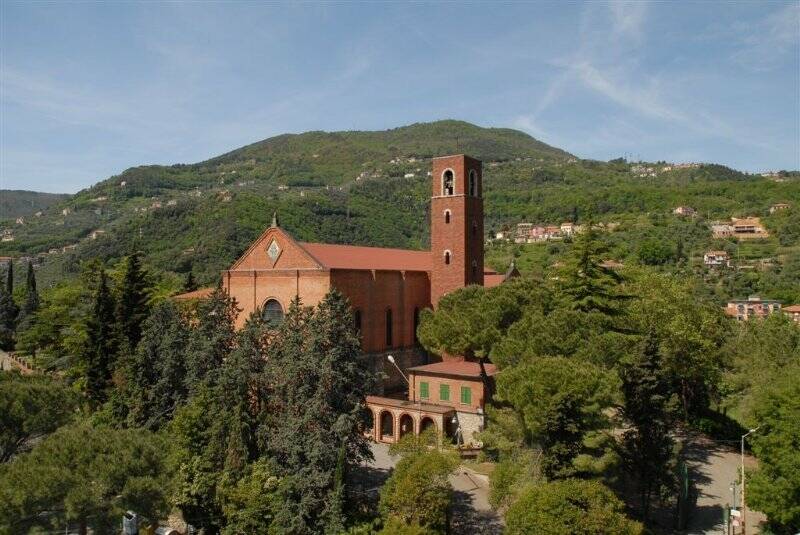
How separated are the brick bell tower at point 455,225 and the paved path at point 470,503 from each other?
1392 cm

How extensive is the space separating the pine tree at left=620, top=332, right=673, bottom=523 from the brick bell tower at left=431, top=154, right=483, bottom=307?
55.7 ft

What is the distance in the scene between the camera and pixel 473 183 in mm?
39656

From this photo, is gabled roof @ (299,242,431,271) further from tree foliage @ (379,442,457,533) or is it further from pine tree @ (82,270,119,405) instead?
tree foliage @ (379,442,457,533)

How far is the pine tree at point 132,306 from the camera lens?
123 ft

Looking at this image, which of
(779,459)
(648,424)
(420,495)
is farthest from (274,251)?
(779,459)

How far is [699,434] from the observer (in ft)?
110

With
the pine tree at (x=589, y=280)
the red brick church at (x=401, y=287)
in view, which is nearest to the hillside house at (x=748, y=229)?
the red brick church at (x=401, y=287)

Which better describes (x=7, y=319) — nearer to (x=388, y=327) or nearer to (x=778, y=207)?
(x=388, y=327)

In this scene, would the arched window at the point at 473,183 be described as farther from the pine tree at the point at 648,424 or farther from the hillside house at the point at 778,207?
the hillside house at the point at 778,207

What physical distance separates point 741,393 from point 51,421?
3613cm

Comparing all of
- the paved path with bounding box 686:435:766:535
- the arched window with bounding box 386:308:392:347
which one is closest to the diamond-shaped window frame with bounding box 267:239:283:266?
the arched window with bounding box 386:308:392:347

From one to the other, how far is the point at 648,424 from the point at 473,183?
867 inches

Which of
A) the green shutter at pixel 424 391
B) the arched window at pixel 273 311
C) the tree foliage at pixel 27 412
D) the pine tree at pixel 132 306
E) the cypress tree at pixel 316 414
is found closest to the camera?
the cypress tree at pixel 316 414

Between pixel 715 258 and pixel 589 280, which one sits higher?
pixel 715 258
